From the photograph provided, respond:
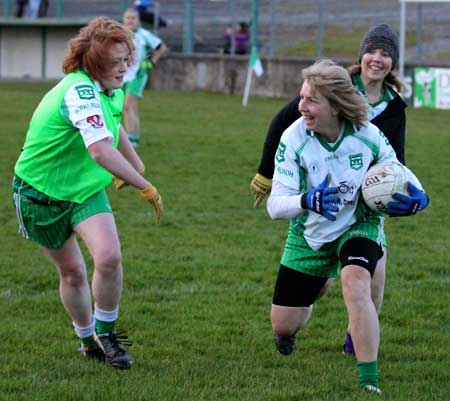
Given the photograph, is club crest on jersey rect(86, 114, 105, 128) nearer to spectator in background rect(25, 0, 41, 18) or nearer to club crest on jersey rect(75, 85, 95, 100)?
club crest on jersey rect(75, 85, 95, 100)

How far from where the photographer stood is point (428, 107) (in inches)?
893

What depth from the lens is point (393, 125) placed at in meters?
5.60

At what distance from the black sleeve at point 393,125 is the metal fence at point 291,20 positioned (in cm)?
1803

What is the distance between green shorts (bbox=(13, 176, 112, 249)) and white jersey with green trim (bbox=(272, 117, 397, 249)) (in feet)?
3.21

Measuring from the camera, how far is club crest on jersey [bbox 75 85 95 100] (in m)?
5.11

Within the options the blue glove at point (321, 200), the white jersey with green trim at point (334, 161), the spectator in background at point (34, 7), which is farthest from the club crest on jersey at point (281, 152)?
the spectator in background at point (34, 7)

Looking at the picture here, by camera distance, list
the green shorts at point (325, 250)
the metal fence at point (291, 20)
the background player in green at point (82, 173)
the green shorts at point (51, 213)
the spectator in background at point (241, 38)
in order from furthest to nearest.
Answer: the spectator in background at point (241, 38) → the metal fence at point (291, 20) → the green shorts at point (51, 213) → the background player in green at point (82, 173) → the green shorts at point (325, 250)

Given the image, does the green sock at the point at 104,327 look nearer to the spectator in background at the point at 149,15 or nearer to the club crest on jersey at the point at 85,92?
the club crest on jersey at the point at 85,92

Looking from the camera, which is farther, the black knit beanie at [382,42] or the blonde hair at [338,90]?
the black knit beanie at [382,42]

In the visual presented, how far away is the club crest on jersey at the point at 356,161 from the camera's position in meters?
4.93

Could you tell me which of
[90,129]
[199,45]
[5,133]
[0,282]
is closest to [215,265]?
[0,282]

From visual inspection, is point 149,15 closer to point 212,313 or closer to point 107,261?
point 212,313

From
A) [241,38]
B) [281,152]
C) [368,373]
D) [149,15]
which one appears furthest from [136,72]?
[149,15]

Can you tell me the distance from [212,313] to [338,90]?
7.28ft
